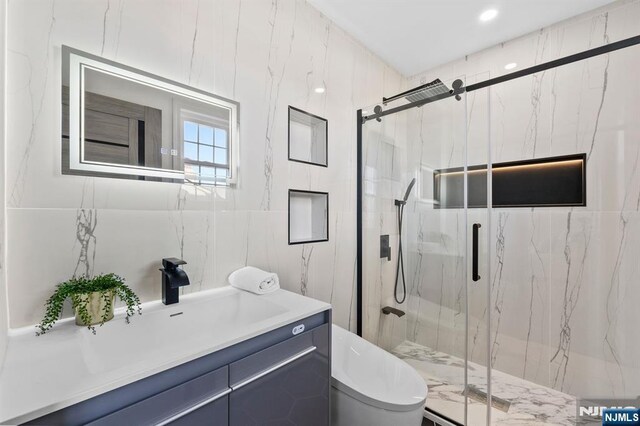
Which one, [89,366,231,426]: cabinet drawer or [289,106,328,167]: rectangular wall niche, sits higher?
[289,106,328,167]: rectangular wall niche

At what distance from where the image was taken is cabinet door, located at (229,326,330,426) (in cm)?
83

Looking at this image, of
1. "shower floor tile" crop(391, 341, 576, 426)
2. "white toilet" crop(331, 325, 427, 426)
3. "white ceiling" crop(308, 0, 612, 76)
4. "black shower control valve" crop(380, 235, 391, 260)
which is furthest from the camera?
"black shower control valve" crop(380, 235, 391, 260)

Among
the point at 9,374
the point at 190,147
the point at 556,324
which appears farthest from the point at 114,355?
the point at 556,324

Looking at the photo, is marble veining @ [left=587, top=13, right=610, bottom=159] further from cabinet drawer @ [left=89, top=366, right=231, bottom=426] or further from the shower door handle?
cabinet drawer @ [left=89, top=366, right=231, bottom=426]

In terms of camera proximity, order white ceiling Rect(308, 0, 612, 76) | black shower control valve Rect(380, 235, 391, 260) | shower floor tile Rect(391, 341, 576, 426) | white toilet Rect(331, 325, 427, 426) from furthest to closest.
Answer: black shower control valve Rect(380, 235, 391, 260), white ceiling Rect(308, 0, 612, 76), shower floor tile Rect(391, 341, 576, 426), white toilet Rect(331, 325, 427, 426)

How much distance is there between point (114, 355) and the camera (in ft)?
2.92

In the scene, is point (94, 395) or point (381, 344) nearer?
point (94, 395)

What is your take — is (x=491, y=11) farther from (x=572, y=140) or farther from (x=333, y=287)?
(x=333, y=287)

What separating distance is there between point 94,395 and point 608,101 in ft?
9.48

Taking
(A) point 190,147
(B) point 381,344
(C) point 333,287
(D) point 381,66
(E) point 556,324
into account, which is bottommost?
(B) point 381,344

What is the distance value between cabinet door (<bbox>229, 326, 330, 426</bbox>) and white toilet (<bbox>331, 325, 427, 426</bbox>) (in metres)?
0.18

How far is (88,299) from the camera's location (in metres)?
0.90

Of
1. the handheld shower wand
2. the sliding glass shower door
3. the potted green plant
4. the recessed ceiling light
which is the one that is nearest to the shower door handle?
the sliding glass shower door

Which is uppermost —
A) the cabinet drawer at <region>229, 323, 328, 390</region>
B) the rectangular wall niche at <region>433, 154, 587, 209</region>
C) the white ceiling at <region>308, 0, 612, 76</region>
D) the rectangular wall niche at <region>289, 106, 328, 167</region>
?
A: the white ceiling at <region>308, 0, 612, 76</region>
